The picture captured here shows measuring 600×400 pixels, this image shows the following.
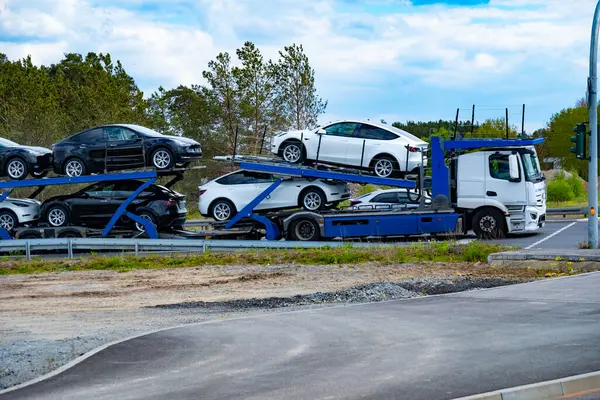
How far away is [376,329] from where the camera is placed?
36.0 feet

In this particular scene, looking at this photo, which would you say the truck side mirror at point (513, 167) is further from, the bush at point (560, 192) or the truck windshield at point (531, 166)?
the bush at point (560, 192)

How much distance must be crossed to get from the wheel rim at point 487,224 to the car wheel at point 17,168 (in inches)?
514

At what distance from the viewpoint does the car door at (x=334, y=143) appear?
24328 millimetres

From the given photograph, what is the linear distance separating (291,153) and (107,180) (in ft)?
17.5

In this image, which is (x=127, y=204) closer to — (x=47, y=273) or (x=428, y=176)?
(x=47, y=273)

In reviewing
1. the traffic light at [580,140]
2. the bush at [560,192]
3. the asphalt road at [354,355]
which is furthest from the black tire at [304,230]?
the bush at [560,192]

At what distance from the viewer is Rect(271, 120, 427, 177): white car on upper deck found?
2395cm

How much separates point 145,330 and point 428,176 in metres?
14.3

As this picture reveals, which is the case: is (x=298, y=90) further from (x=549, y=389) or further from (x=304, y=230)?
(x=549, y=389)

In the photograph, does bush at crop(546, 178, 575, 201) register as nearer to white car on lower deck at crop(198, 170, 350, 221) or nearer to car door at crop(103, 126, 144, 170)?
white car on lower deck at crop(198, 170, 350, 221)

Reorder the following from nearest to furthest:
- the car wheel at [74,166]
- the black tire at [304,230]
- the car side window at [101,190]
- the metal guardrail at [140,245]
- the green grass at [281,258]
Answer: the green grass at [281,258] → the metal guardrail at [140,245] → the black tire at [304,230] → the car wheel at [74,166] → the car side window at [101,190]

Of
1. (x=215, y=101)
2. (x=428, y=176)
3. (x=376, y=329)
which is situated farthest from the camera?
(x=215, y=101)

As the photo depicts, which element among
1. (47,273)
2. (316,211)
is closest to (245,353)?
(47,273)

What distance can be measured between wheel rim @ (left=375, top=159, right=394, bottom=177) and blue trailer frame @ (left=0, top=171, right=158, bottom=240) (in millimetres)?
6165
